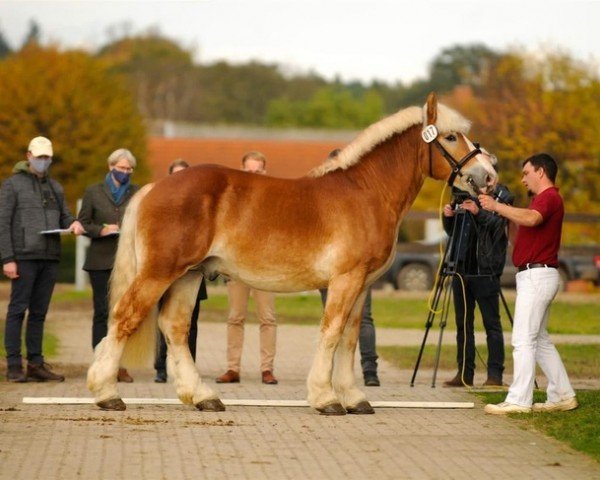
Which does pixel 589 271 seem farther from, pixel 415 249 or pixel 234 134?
pixel 234 134

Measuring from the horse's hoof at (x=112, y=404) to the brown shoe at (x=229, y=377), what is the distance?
2.71 m

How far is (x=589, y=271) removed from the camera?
3025 cm

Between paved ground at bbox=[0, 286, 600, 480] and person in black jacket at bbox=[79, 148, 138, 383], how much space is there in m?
1.05

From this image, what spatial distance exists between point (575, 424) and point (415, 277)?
65.0 feet

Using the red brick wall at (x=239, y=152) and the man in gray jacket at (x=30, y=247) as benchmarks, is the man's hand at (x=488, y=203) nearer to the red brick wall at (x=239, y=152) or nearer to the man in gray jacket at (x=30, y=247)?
the man in gray jacket at (x=30, y=247)

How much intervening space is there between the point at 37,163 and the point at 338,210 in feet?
12.2

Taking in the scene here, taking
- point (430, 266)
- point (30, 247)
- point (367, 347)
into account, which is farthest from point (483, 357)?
point (430, 266)

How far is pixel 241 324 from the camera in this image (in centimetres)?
1342

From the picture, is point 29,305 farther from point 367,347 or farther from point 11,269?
point 367,347

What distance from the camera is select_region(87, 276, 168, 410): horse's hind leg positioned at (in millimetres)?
10414

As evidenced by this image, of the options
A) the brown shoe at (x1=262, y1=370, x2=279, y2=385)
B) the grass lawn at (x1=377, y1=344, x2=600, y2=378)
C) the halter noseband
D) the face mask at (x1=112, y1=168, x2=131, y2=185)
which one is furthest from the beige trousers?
the halter noseband

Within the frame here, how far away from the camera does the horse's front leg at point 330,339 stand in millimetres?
10477

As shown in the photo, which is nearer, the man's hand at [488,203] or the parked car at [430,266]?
the man's hand at [488,203]

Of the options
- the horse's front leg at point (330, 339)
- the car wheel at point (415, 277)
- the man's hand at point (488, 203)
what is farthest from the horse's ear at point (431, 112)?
the car wheel at point (415, 277)
